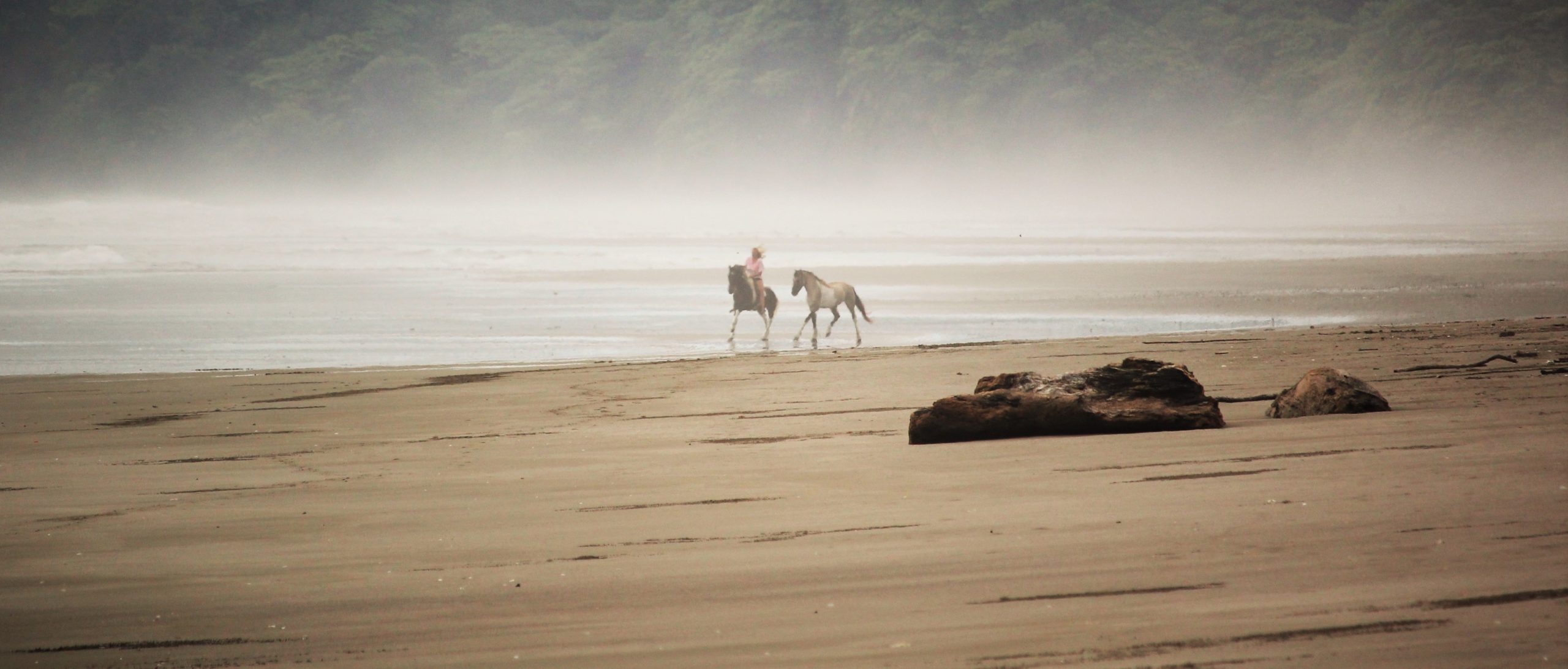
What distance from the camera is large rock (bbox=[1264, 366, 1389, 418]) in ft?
22.4

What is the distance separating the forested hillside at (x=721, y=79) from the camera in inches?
3703

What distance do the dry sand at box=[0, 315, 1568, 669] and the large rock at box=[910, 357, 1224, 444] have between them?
0.15 meters

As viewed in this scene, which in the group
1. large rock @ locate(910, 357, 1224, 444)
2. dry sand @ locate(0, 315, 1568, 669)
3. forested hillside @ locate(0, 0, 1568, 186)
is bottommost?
dry sand @ locate(0, 315, 1568, 669)

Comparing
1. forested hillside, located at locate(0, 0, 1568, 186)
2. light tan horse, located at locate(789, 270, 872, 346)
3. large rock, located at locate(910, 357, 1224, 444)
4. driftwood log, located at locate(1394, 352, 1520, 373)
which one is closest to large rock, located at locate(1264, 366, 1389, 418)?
large rock, located at locate(910, 357, 1224, 444)

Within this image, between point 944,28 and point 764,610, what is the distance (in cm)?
11186

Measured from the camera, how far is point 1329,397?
682cm

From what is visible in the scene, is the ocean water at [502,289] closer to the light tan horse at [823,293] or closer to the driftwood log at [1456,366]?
the light tan horse at [823,293]

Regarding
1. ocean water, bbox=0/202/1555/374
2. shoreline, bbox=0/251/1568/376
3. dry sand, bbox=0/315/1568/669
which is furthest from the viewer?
ocean water, bbox=0/202/1555/374

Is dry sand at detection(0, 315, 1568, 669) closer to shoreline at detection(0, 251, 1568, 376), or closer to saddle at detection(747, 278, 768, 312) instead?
shoreline at detection(0, 251, 1568, 376)

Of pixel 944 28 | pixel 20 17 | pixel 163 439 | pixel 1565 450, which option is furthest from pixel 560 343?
pixel 20 17

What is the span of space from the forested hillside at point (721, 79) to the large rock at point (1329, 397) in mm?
86760

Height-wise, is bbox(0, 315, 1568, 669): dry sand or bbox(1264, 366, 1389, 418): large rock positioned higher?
bbox(1264, 366, 1389, 418): large rock

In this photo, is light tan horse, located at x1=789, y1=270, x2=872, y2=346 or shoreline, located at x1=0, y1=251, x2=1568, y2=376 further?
light tan horse, located at x1=789, y1=270, x2=872, y2=346

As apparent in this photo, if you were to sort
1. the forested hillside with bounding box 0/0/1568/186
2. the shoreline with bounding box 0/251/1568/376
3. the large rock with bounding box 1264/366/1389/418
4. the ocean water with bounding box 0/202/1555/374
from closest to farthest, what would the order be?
the large rock with bounding box 1264/366/1389/418 < the shoreline with bounding box 0/251/1568/376 < the ocean water with bounding box 0/202/1555/374 < the forested hillside with bounding box 0/0/1568/186
